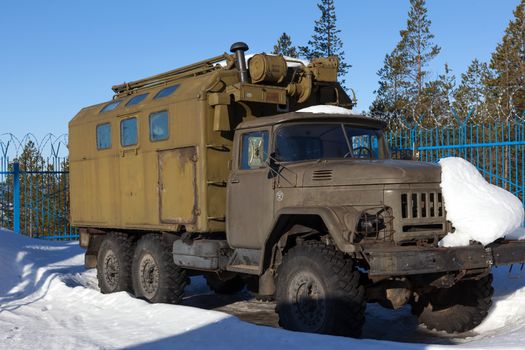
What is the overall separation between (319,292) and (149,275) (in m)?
4.06

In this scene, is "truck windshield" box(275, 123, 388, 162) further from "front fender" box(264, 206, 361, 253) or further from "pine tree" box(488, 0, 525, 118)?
"pine tree" box(488, 0, 525, 118)

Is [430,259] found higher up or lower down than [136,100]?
lower down

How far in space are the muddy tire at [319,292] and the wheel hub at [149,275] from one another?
10.2ft

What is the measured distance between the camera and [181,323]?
7.71 meters

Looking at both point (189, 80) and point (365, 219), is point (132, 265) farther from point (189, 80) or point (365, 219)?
point (365, 219)

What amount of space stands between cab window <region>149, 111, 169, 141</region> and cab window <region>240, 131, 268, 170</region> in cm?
171

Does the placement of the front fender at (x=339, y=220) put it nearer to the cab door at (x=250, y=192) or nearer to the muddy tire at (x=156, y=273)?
the cab door at (x=250, y=192)

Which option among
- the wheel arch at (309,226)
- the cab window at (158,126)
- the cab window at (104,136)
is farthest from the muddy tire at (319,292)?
the cab window at (104,136)

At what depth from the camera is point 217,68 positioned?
32.2 feet

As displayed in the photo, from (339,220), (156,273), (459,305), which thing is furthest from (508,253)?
(156,273)

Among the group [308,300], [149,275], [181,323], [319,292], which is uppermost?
[319,292]

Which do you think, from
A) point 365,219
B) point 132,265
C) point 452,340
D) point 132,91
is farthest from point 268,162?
point 132,91

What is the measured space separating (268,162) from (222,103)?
1.26 meters

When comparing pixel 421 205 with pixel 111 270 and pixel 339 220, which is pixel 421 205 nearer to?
pixel 339 220
